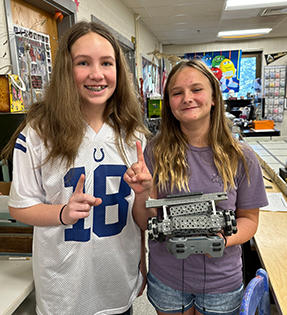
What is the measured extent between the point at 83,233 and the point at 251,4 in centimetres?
470

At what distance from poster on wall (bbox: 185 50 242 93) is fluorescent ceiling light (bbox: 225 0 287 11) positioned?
368cm

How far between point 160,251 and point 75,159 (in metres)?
0.51

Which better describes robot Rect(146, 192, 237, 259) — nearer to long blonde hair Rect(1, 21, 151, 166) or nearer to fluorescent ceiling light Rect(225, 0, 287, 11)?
long blonde hair Rect(1, 21, 151, 166)

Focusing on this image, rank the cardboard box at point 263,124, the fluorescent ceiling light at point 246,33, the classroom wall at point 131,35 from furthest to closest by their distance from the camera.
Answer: the fluorescent ceiling light at point 246,33, the cardboard box at point 263,124, the classroom wall at point 131,35

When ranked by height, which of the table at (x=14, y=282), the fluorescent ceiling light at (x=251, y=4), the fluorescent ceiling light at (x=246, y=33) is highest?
the fluorescent ceiling light at (x=246, y=33)

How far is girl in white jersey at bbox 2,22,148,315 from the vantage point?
3.36 feet

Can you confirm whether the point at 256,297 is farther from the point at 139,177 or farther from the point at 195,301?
the point at 139,177

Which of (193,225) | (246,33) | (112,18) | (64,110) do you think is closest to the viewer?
(193,225)

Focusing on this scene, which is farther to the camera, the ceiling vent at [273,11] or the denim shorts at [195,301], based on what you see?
the ceiling vent at [273,11]

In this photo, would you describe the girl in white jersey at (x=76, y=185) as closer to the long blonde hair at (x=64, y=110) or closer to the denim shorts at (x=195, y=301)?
the long blonde hair at (x=64, y=110)

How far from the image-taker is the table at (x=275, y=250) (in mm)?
1108

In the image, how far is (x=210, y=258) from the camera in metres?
1.11

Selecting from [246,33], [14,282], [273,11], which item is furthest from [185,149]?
[246,33]

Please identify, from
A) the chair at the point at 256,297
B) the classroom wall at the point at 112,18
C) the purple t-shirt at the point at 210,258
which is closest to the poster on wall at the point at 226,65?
the classroom wall at the point at 112,18
